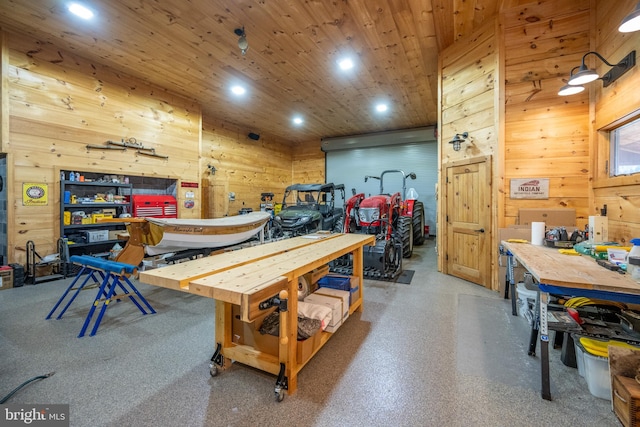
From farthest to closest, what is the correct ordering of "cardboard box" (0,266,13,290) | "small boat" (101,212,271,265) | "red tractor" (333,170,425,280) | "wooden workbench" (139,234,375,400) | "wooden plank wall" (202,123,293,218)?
"wooden plank wall" (202,123,293,218) → "red tractor" (333,170,425,280) → "cardboard box" (0,266,13,290) → "small boat" (101,212,271,265) → "wooden workbench" (139,234,375,400)

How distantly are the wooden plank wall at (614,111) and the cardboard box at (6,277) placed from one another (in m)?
7.41

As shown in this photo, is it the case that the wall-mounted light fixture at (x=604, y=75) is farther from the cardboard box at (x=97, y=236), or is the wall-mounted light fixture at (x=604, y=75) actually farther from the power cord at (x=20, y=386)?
the cardboard box at (x=97, y=236)

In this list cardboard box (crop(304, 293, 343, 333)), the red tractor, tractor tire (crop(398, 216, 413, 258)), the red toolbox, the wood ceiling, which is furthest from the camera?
tractor tire (crop(398, 216, 413, 258))

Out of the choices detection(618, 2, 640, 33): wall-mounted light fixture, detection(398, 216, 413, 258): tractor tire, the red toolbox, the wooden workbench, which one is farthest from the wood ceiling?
the wooden workbench

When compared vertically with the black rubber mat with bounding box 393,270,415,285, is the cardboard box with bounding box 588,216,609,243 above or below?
above

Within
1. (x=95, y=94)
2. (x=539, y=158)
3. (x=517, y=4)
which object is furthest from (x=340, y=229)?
(x=95, y=94)

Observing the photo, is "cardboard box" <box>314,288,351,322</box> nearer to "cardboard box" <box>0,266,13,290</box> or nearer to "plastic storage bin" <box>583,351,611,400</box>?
"plastic storage bin" <box>583,351,611,400</box>

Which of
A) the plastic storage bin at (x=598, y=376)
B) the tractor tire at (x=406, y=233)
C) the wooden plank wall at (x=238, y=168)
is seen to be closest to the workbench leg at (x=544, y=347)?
the plastic storage bin at (x=598, y=376)

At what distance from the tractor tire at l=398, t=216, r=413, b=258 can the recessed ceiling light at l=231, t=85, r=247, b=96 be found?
454cm

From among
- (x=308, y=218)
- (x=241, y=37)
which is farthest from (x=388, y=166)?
(x=241, y=37)

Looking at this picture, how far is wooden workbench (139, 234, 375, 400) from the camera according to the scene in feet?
4.48

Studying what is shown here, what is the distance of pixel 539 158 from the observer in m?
3.62

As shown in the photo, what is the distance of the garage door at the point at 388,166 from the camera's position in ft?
28.8

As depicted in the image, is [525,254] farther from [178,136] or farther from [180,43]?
[178,136]
